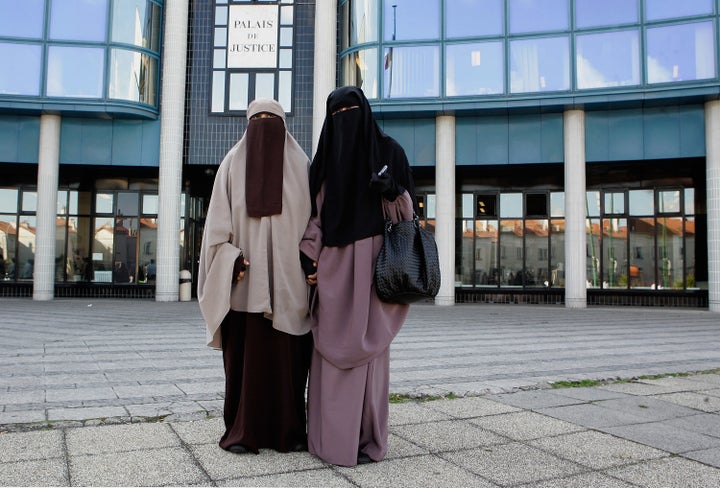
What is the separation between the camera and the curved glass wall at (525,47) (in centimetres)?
1738

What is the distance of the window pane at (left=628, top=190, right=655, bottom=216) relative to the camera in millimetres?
20938

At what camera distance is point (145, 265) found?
22594mm

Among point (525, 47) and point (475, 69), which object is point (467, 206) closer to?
point (475, 69)

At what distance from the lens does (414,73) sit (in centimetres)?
1919

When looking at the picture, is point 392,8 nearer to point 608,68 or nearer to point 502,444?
point 608,68

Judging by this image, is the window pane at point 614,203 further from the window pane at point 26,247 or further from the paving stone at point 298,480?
the window pane at point 26,247

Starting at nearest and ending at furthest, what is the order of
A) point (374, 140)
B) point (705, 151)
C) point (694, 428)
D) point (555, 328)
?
point (374, 140), point (694, 428), point (555, 328), point (705, 151)

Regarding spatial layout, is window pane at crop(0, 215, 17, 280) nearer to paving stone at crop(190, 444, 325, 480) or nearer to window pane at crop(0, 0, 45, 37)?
window pane at crop(0, 0, 45, 37)

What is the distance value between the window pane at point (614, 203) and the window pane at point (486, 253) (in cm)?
383

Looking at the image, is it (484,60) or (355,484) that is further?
(484,60)

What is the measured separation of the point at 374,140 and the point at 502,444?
1995 millimetres

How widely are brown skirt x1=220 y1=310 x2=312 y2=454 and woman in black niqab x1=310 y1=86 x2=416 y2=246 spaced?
68 centimetres

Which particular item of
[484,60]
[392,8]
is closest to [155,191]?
[392,8]

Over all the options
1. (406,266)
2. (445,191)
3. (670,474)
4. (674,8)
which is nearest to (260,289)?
(406,266)
